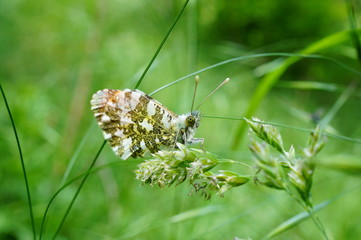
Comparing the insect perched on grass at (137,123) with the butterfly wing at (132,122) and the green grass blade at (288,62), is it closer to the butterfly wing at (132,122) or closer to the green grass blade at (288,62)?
the butterfly wing at (132,122)

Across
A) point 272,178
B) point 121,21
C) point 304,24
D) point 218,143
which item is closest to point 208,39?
point 121,21

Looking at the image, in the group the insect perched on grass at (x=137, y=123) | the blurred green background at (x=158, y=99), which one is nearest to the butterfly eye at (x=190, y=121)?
the insect perched on grass at (x=137, y=123)

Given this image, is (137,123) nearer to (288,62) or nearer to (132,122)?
(132,122)

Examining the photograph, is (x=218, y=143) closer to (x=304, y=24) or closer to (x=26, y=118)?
(x=26, y=118)

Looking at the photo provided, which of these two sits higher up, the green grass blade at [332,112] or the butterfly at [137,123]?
the butterfly at [137,123]

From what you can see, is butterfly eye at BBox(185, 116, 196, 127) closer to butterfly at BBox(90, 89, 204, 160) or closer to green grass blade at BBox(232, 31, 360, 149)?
butterfly at BBox(90, 89, 204, 160)

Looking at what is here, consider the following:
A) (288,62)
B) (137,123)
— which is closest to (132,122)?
(137,123)

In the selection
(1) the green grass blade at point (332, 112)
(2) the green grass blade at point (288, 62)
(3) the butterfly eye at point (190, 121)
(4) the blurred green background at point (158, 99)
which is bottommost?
(1) the green grass blade at point (332, 112)

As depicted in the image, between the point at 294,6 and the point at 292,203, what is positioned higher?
the point at 294,6
